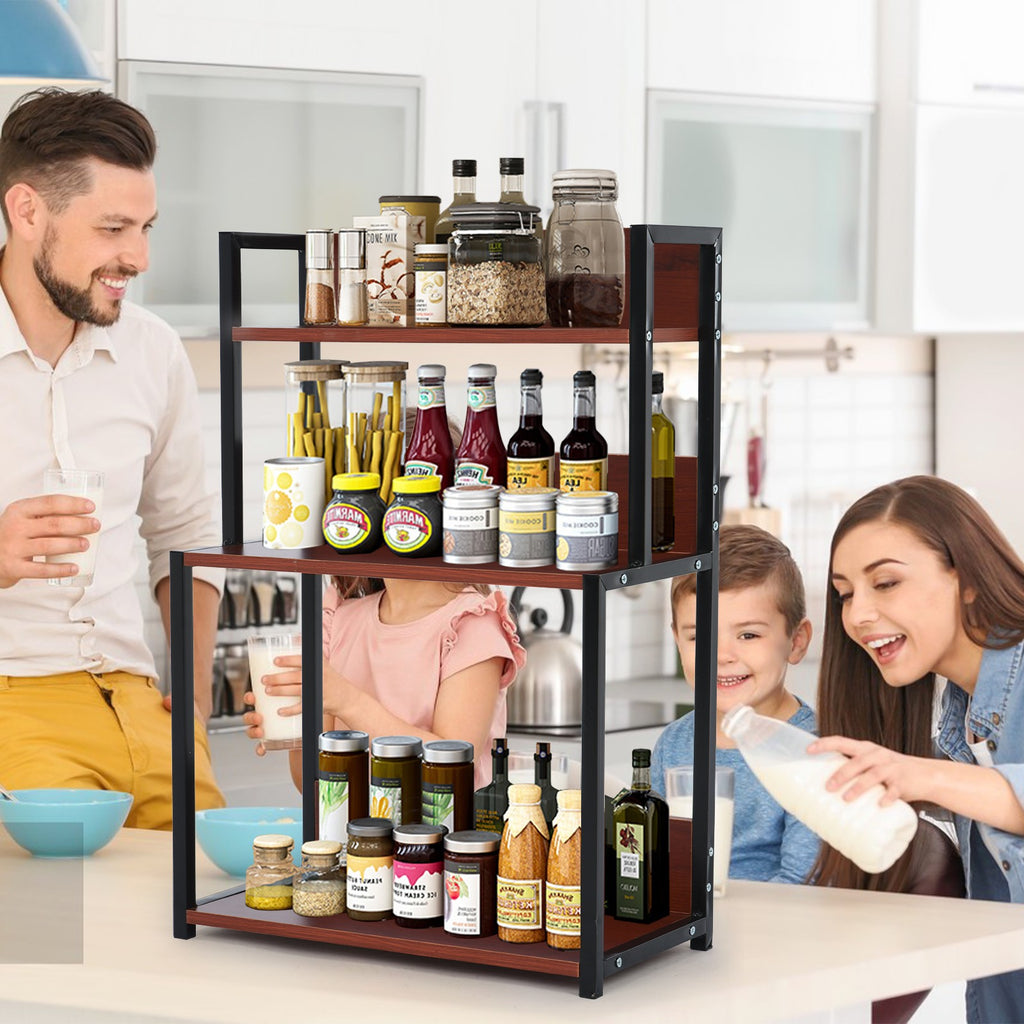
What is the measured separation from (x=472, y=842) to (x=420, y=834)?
0.06 metres

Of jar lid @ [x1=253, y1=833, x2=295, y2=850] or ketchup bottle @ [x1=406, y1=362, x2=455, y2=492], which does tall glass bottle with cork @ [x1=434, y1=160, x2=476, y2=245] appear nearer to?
ketchup bottle @ [x1=406, y1=362, x2=455, y2=492]

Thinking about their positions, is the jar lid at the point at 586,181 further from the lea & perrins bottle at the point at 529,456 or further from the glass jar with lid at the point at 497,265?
the lea & perrins bottle at the point at 529,456

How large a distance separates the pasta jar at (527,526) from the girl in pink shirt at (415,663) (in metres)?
0.58

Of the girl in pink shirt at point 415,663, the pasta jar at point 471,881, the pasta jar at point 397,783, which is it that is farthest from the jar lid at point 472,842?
the girl in pink shirt at point 415,663

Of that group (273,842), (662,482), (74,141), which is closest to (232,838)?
(273,842)

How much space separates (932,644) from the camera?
254 cm

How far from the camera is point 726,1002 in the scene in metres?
1.79

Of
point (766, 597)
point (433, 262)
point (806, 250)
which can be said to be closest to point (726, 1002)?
point (433, 262)

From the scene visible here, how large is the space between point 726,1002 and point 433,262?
818 mm

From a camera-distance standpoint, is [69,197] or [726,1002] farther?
[69,197]

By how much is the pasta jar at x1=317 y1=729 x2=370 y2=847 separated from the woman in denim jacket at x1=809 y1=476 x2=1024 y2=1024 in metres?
0.78

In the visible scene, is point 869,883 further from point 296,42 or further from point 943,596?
point 296,42

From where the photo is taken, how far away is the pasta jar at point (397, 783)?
1982mm

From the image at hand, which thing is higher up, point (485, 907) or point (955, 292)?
point (955, 292)
